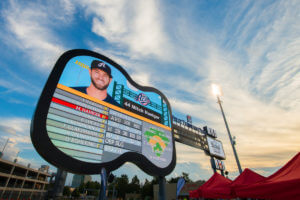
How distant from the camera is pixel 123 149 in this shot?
12953 mm

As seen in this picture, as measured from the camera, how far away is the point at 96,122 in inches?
477

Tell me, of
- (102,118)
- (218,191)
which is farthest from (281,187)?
(102,118)

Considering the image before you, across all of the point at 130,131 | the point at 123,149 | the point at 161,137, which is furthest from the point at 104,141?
the point at 161,137

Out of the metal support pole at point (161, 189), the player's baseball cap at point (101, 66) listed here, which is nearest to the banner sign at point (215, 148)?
the metal support pole at point (161, 189)

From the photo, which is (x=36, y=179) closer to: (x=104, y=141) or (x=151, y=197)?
(x=151, y=197)

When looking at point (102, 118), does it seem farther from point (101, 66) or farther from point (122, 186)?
point (122, 186)

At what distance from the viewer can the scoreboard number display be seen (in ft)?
32.3

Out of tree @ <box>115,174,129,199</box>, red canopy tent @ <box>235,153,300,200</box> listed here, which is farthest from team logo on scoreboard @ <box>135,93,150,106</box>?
tree @ <box>115,174,129,199</box>

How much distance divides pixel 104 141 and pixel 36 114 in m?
4.75

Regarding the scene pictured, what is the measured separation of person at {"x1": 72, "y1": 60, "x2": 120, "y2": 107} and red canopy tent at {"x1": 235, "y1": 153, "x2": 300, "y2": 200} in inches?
459

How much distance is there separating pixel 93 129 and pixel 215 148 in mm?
23089

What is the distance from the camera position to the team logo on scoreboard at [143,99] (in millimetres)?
17469

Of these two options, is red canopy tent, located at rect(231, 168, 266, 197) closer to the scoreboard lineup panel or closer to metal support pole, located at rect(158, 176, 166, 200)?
the scoreboard lineup panel

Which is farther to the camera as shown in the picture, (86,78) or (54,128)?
(86,78)
